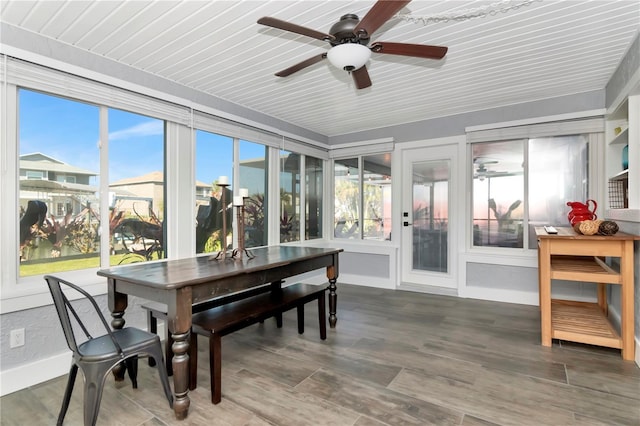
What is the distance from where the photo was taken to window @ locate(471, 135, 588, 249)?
3742mm

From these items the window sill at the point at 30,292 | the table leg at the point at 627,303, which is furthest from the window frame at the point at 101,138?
the table leg at the point at 627,303

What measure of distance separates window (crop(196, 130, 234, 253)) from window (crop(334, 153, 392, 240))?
2.15 m

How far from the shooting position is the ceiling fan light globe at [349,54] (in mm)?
1842

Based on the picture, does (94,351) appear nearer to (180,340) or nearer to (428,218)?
(180,340)

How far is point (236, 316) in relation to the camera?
2201mm

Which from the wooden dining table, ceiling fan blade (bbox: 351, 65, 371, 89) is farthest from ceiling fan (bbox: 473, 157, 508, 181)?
the wooden dining table

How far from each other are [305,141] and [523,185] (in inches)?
116

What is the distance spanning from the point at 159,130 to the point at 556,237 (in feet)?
11.8

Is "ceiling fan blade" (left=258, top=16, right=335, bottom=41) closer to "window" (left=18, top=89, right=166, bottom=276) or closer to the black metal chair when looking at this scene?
the black metal chair

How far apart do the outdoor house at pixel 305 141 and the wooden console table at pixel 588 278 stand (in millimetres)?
99

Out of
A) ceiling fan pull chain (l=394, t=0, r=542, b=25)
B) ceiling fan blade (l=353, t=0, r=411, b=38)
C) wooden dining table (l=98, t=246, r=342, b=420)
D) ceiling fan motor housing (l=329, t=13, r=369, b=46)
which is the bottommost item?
wooden dining table (l=98, t=246, r=342, b=420)

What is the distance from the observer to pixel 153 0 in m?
1.92

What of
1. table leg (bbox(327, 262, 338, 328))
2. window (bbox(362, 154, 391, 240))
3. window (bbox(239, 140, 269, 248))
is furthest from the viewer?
window (bbox(362, 154, 391, 240))

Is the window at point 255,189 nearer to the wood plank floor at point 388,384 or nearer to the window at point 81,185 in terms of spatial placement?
the window at point 81,185
